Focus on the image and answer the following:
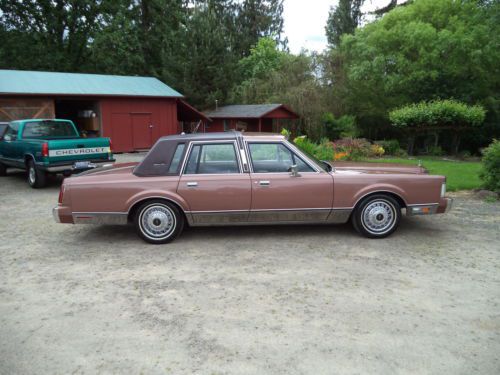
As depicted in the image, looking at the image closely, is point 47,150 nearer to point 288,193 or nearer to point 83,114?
point 288,193

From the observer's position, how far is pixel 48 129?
38.6ft

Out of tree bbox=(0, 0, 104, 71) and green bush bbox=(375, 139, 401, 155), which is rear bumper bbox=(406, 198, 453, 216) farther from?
tree bbox=(0, 0, 104, 71)

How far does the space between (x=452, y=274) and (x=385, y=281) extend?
2.71 feet

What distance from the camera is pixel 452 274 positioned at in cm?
471

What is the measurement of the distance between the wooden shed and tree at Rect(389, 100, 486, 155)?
12.1 metres

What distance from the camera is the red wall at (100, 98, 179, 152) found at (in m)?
21.2

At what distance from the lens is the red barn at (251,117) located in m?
25.9

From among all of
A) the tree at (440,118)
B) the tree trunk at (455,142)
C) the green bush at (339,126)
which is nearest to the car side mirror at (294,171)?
the tree at (440,118)

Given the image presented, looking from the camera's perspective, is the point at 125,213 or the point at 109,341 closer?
the point at 109,341

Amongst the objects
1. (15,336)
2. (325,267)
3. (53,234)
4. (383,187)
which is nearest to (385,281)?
(325,267)

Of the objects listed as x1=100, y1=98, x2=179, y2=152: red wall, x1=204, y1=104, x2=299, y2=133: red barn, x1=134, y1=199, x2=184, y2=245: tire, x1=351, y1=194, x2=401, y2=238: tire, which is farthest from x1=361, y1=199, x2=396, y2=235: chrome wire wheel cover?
x1=204, y1=104, x2=299, y2=133: red barn

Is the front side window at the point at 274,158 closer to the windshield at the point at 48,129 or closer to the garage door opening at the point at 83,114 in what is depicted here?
the windshield at the point at 48,129

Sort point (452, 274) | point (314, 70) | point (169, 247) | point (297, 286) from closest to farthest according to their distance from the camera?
point (297, 286)
point (452, 274)
point (169, 247)
point (314, 70)

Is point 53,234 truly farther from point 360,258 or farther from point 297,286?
point 360,258
